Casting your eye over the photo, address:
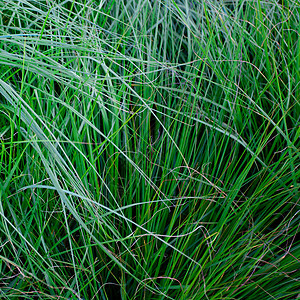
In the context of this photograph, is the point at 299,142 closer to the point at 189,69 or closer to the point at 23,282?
the point at 189,69

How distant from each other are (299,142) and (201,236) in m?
0.33

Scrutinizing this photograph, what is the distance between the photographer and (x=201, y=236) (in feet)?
2.64

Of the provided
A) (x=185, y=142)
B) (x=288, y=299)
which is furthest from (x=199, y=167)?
(x=288, y=299)

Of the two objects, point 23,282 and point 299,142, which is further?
point 299,142

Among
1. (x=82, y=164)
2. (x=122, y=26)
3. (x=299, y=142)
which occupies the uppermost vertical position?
(x=122, y=26)

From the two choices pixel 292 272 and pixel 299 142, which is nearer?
pixel 292 272

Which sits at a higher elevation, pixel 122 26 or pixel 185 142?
pixel 122 26

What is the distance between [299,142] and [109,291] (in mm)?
567

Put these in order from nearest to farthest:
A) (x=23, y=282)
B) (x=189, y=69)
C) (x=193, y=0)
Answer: (x=23, y=282), (x=189, y=69), (x=193, y=0)

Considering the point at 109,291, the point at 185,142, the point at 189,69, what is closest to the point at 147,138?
the point at 185,142

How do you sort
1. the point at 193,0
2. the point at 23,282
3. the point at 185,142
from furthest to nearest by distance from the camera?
1. the point at 193,0
2. the point at 185,142
3. the point at 23,282

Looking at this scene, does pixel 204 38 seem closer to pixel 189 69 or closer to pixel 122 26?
pixel 189 69

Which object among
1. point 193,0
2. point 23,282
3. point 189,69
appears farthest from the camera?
point 193,0

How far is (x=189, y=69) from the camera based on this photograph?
0.95 m
